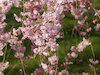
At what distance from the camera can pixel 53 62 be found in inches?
137

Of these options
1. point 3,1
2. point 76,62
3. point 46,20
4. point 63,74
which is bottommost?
point 76,62

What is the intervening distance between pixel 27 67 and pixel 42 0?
5.09 feet

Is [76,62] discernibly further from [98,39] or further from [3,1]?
[3,1]

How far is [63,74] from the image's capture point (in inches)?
142

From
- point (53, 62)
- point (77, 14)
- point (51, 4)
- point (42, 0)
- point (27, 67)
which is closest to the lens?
point (51, 4)

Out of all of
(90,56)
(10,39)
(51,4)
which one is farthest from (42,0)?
(90,56)

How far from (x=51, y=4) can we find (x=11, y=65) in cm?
206

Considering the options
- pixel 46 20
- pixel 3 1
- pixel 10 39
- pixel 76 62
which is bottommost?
pixel 76 62

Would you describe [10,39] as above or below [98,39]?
above

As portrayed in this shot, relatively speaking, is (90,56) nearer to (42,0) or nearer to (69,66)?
(69,66)

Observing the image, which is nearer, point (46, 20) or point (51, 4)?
point (46, 20)

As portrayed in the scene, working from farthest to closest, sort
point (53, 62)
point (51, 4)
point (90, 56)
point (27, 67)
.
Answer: point (90, 56) < point (27, 67) < point (53, 62) < point (51, 4)

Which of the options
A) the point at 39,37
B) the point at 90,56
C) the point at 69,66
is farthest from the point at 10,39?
the point at 90,56

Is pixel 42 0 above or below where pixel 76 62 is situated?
above
